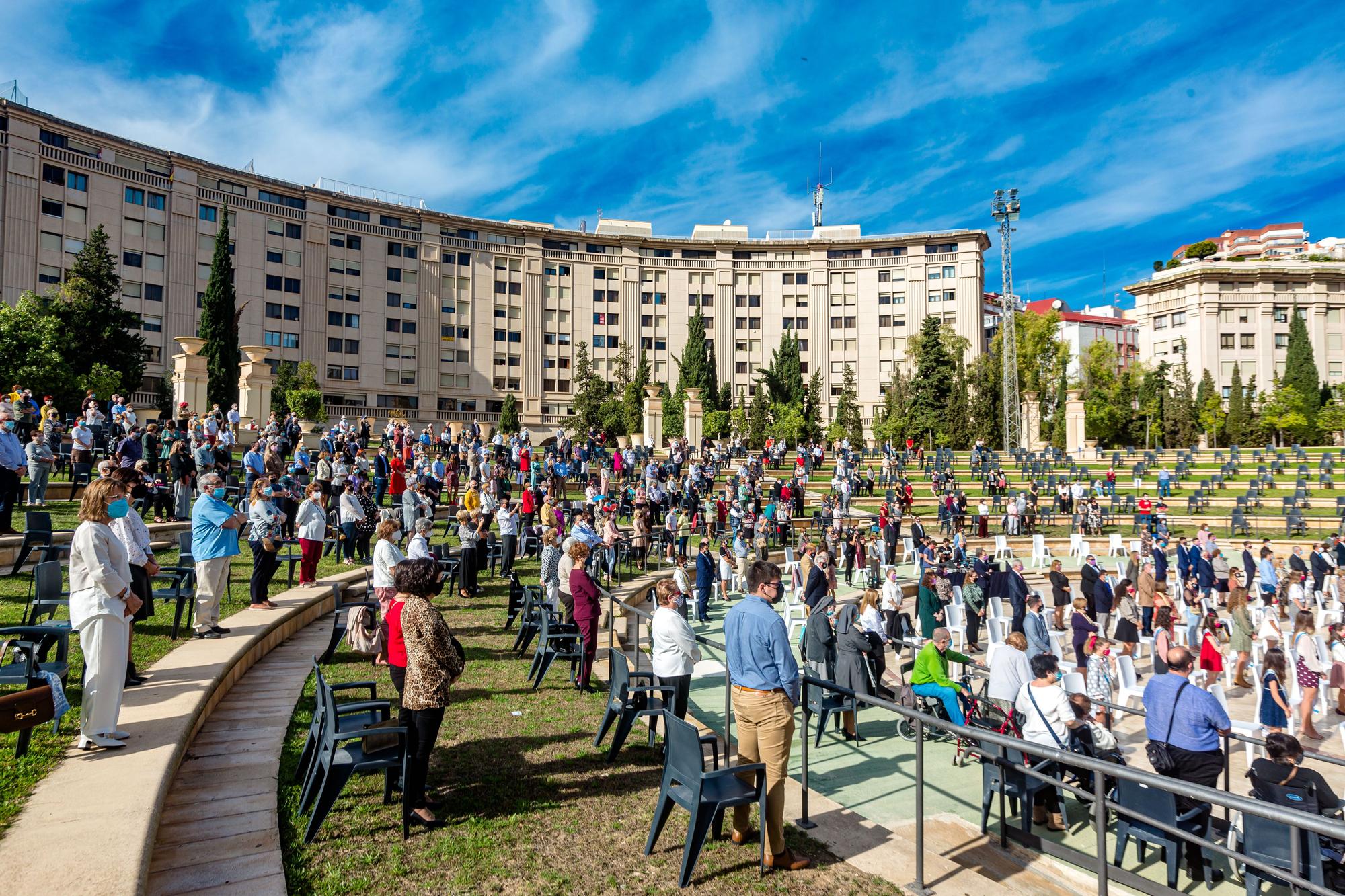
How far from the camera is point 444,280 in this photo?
6059cm

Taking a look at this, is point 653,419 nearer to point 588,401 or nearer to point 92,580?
point 588,401

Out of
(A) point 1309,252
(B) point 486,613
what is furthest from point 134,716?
(A) point 1309,252

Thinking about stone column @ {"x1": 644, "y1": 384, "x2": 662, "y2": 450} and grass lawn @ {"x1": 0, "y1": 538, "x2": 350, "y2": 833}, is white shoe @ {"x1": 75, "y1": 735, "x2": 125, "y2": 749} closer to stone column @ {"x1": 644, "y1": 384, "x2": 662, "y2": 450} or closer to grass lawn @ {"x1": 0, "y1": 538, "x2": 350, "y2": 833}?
grass lawn @ {"x1": 0, "y1": 538, "x2": 350, "y2": 833}

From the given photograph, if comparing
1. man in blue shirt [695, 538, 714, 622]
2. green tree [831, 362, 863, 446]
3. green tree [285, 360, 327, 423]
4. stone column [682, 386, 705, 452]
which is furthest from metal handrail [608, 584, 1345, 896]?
green tree [831, 362, 863, 446]

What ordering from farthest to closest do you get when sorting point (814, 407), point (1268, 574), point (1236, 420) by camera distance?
point (814, 407) → point (1236, 420) → point (1268, 574)

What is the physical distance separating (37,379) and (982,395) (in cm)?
5276

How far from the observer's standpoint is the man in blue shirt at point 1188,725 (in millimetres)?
6363

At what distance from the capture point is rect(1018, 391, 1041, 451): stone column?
55.3 metres

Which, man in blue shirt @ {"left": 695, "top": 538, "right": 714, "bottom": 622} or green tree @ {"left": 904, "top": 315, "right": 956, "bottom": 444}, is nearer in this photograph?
man in blue shirt @ {"left": 695, "top": 538, "right": 714, "bottom": 622}

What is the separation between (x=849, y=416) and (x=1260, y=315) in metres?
44.0

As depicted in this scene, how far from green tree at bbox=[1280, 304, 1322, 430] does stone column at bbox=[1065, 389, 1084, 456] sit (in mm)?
26416

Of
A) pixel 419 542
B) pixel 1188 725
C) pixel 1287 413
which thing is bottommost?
pixel 1188 725

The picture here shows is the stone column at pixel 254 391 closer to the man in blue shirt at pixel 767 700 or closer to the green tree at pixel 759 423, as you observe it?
the green tree at pixel 759 423

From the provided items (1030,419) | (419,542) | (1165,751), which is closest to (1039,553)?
(1165,751)
